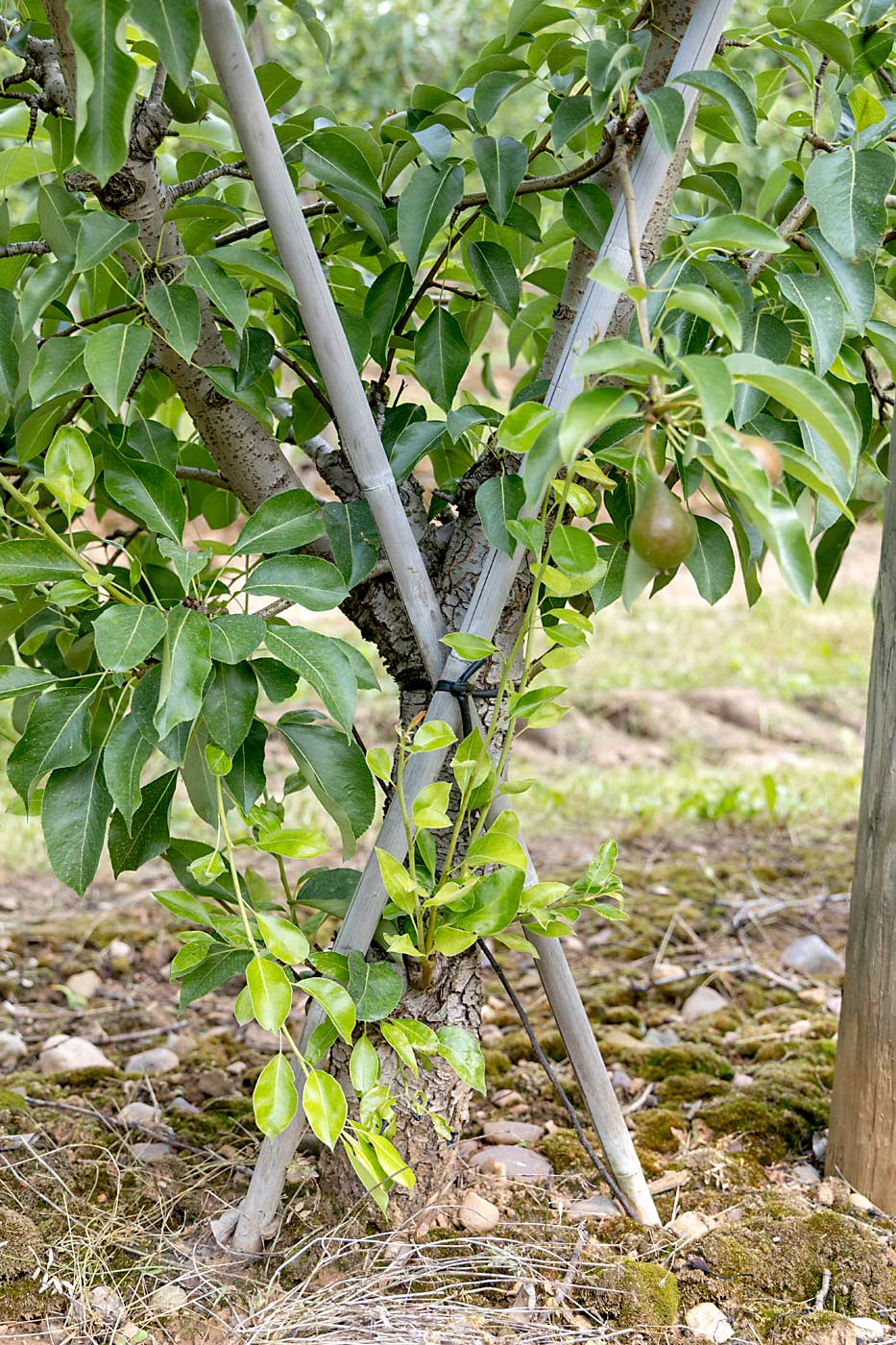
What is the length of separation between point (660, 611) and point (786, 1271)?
399cm

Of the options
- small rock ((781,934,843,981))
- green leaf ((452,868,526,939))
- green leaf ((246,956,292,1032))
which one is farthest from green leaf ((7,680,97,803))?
small rock ((781,934,843,981))

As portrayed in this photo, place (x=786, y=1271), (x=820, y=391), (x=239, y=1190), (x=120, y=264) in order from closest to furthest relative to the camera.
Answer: (x=820, y=391)
(x=120, y=264)
(x=786, y=1271)
(x=239, y=1190)

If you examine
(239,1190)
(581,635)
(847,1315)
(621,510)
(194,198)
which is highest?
(194,198)

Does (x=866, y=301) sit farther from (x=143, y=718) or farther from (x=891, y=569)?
(x=143, y=718)

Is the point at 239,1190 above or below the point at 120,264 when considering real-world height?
below

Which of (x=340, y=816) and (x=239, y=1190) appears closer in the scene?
(x=340, y=816)

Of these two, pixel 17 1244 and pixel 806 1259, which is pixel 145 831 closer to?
pixel 17 1244

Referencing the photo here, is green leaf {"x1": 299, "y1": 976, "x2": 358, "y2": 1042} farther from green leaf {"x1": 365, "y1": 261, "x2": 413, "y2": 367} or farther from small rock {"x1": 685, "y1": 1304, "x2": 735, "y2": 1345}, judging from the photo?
green leaf {"x1": 365, "y1": 261, "x2": 413, "y2": 367}

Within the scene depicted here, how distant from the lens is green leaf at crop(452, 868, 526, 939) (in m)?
0.91

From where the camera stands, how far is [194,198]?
952mm

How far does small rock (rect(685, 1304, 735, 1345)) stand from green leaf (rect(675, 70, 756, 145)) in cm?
101

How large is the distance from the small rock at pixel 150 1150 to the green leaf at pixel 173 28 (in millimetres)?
1043

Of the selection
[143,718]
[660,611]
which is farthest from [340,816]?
[660,611]

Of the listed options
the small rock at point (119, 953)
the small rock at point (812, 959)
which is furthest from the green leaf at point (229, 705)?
the small rock at point (812, 959)
